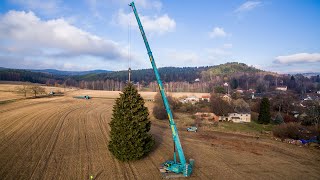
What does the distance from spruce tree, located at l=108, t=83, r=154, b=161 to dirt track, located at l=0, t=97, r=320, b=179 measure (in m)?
1.19

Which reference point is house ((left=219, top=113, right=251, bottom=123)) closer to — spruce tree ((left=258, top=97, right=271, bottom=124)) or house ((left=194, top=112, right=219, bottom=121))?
spruce tree ((left=258, top=97, right=271, bottom=124))

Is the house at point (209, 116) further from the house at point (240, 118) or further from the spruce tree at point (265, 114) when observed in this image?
the spruce tree at point (265, 114)

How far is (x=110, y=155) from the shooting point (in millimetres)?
25656

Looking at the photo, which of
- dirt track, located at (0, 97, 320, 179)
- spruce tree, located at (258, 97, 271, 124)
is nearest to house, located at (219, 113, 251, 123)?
spruce tree, located at (258, 97, 271, 124)

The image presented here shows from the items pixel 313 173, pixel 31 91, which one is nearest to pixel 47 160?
pixel 313 173

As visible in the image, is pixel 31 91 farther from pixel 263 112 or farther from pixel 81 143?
pixel 263 112

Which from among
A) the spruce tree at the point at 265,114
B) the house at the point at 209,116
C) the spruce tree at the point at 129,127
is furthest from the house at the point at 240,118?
the spruce tree at the point at 129,127

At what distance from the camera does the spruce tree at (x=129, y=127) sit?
2319cm

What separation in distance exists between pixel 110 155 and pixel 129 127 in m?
4.71

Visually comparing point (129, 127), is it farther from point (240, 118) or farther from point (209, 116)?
point (240, 118)

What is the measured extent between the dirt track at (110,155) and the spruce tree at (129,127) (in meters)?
1.19

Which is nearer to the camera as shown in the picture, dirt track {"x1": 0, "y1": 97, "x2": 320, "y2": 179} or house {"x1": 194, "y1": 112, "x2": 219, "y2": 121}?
Answer: dirt track {"x1": 0, "y1": 97, "x2": 320, "y2": 179}

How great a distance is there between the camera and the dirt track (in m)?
21.6

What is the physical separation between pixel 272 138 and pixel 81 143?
98.4 feet
